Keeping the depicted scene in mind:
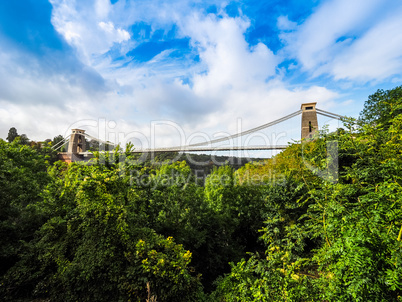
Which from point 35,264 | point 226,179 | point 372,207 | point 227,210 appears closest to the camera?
point 372,207

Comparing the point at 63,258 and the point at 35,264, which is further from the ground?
the point at 63,258

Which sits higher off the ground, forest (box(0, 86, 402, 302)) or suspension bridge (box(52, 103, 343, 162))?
suspension bridge (box(52, 103, 343, 162))

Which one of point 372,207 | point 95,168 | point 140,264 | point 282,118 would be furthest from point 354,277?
point 282,118

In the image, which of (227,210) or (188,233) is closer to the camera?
(188,233)

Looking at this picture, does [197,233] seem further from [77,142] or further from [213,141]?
[77,142]

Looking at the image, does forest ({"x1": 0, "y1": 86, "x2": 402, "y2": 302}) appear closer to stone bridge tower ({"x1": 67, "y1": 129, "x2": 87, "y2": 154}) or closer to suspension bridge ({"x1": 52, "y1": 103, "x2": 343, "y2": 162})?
suspension bridge ({"x1": 52, "y1": 103, "x2": 343, "y2": 162})

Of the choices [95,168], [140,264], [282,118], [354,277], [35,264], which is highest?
[282,118]

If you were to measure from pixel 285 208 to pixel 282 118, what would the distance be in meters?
27.6

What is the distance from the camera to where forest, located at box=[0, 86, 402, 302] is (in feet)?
8.30

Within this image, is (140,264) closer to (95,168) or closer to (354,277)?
(95,168)

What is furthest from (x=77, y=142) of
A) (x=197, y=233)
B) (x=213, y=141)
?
(x=197, y=233)

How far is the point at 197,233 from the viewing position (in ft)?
29.8

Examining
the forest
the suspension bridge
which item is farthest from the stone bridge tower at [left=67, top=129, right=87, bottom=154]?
the forest

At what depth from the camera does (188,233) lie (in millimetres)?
8750
